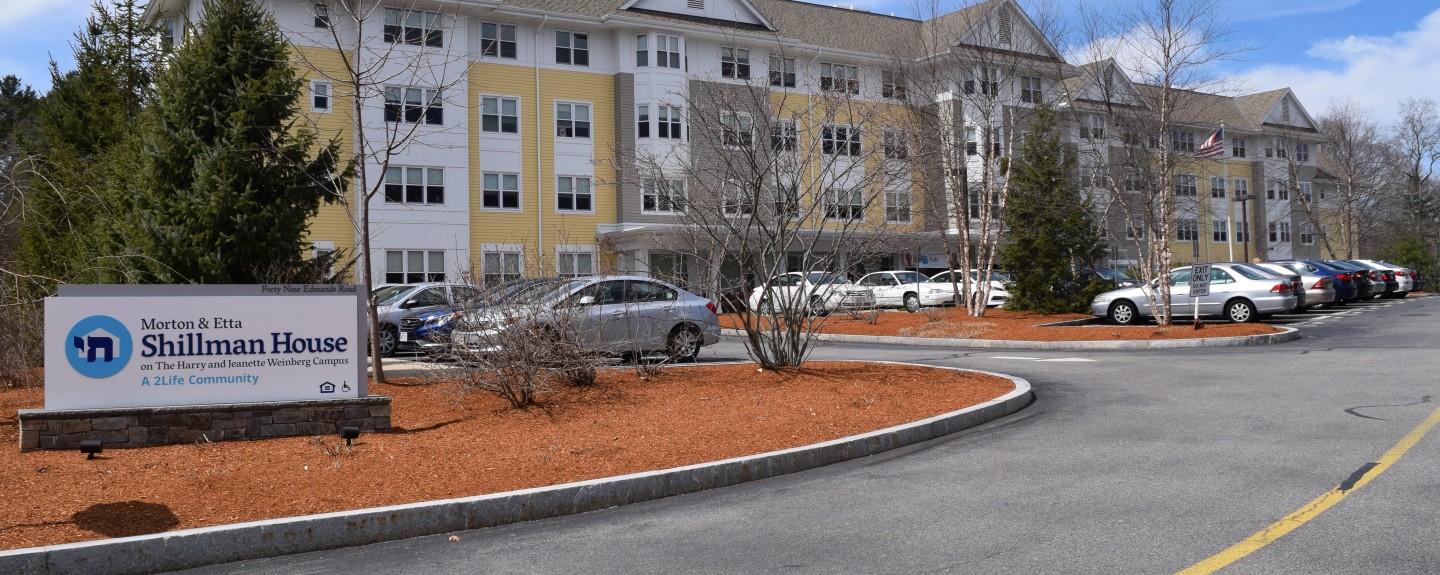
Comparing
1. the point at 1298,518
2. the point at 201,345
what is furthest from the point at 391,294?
the point at 1298,518

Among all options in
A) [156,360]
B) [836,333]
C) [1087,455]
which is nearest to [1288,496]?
[1087,455]

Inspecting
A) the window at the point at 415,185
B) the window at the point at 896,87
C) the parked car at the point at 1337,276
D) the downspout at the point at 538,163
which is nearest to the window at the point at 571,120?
the downspout at the point at 538,163

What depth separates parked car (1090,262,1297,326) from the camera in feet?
79.4

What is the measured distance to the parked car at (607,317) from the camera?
408 inches

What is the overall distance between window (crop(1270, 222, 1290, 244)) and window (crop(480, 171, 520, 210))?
48.3 meters

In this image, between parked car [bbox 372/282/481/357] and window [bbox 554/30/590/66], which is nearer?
parked car [bbox 372/282/481/357]

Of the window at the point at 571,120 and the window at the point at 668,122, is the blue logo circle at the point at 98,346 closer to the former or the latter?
the window at the point at 571,120

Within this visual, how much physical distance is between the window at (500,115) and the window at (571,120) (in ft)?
5.07

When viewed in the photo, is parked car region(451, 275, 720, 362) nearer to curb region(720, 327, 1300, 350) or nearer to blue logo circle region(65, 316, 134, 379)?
curb region(720, 327, 1300, 350)

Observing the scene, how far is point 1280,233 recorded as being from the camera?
215 ft

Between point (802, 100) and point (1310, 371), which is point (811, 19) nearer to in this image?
point (802, 100)

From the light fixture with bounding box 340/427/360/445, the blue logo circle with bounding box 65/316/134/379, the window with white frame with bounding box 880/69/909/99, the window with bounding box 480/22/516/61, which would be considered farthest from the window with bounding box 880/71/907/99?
the blue logo circle with bounding box 65/316/134/379

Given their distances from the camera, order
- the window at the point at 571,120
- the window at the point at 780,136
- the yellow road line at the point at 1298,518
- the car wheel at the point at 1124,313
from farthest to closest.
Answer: the window at the point at 571,120 → the car wheel at the point at 1124,313 → the window at the point at 780,136 → the yellow road line at the point at 1298,518

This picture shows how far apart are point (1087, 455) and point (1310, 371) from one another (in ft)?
24.7
